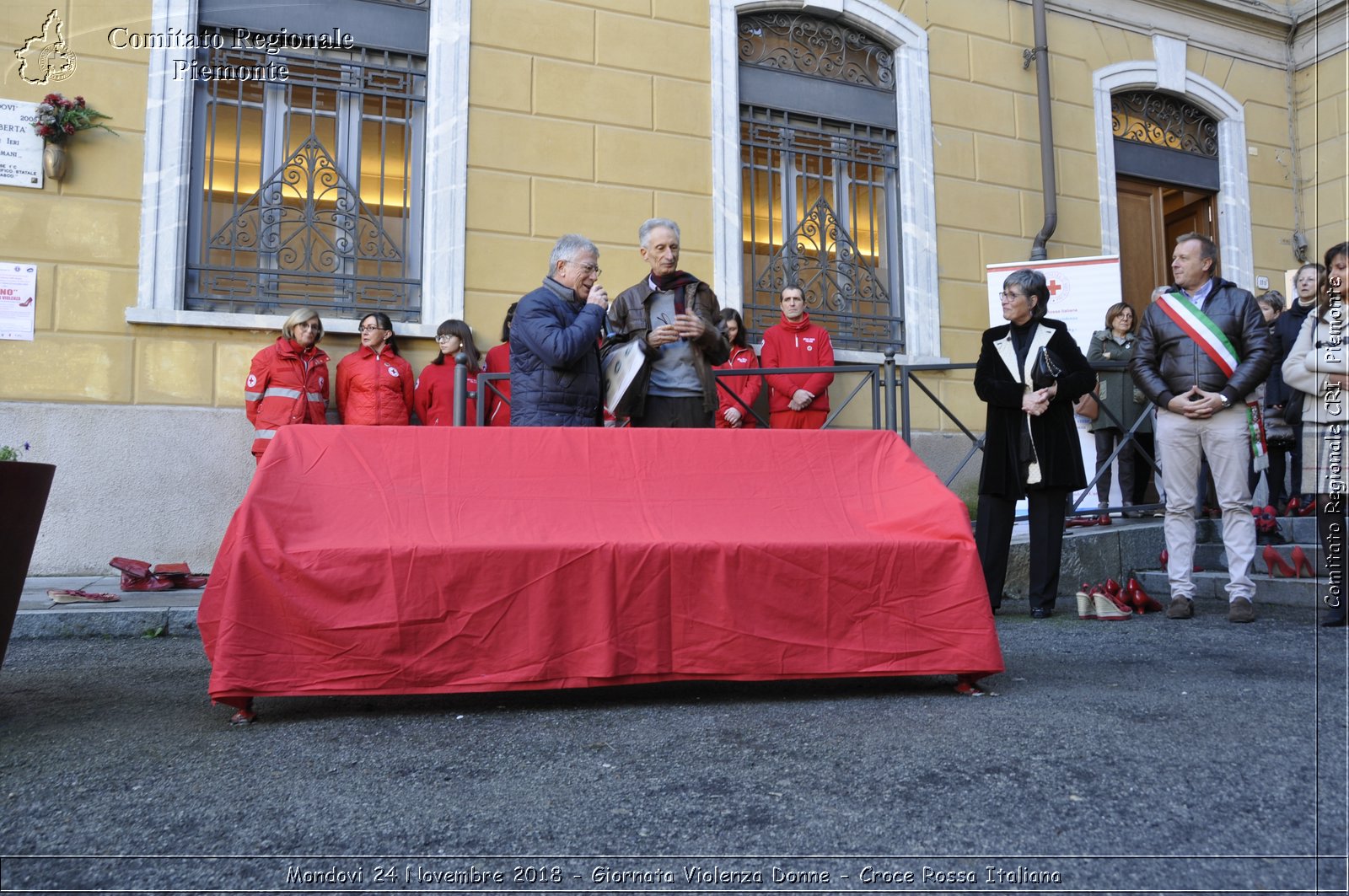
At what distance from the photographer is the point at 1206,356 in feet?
15.8

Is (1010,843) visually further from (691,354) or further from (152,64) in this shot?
(152,64)

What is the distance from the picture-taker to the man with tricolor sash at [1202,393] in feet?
15.6

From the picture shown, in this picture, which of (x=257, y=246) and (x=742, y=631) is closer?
(x=742, y=631)

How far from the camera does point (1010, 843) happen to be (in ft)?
6.14

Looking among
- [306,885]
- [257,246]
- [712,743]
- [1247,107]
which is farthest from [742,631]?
[1247,107]

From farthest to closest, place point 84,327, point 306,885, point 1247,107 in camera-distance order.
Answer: point 1247,107 < point 84,327 < point 306,885

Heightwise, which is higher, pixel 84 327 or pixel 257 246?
pixel 257 246

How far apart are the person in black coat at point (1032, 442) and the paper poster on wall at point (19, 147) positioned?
5973 mm

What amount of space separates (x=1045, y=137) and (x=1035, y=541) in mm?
5237

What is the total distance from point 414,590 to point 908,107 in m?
7.18

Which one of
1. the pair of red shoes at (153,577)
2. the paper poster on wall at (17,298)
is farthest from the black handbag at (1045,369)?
the paper poster on wall at (17,298)

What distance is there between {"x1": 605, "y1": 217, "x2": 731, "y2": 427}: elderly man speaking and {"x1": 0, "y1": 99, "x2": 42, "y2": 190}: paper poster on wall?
13.8 ft

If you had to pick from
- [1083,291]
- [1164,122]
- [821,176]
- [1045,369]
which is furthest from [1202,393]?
[1164,122]

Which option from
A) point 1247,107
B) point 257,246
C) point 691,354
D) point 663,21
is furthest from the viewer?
point 1247,107
